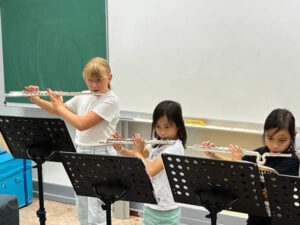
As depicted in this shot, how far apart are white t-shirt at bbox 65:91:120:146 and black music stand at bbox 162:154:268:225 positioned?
89 cm

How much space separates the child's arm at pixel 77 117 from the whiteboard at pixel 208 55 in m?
0.65

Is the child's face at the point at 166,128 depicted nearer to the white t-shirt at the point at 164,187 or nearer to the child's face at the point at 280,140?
the white t-shirt at the point at 164,187

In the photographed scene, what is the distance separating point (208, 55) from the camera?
278 cm

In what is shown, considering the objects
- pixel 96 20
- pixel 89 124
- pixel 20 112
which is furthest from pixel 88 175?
pixel 20 112

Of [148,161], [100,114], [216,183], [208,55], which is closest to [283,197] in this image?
[216,183]

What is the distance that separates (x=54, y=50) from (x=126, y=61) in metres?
0.72

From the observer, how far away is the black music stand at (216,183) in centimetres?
157

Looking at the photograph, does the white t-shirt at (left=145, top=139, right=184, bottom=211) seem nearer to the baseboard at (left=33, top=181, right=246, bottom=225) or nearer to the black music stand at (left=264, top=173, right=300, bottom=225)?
the black music stand at (left=264, top=173, right=300, bottom=225)

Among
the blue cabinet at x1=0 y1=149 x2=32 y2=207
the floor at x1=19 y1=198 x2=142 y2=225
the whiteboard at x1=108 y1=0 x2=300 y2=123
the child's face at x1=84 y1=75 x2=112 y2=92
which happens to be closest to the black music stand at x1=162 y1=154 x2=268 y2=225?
the child's face at x1=84 y1=75 x2=112 y2=92

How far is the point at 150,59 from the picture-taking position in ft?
9.84

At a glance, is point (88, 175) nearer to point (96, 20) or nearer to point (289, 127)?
point (289, 127)

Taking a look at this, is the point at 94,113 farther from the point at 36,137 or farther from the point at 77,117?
the point at 36,137

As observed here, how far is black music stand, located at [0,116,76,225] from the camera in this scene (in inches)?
84.8

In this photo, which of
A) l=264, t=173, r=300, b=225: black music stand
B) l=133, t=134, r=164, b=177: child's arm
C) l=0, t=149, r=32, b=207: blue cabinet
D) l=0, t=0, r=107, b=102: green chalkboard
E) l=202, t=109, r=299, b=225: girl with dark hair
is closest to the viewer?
l=264, t=173, r=300, b=225: black music stand
